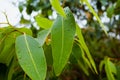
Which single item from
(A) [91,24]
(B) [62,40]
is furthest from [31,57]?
(A) [91,24]

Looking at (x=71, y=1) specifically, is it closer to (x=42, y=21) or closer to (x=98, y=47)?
(x=98, y=47)

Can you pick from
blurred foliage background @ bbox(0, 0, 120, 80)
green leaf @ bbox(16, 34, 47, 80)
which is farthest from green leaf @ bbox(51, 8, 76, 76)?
blurred foliage background @ bbox(0, 0, 120, 80)

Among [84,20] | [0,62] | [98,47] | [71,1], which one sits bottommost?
[98,47]

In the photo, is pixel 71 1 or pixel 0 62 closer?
pixel 0 62

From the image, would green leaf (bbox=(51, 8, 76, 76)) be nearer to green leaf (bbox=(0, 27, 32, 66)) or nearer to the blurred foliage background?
green leaf (bbox=(0, 27, 32, 66))

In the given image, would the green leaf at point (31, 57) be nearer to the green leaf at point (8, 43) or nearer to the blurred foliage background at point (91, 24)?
the green leaf at point (8, 43)

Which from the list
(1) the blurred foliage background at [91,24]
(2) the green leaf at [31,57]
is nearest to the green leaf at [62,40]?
(2) the green leaf at [31,57]

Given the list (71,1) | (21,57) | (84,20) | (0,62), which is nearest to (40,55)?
(21,57)
